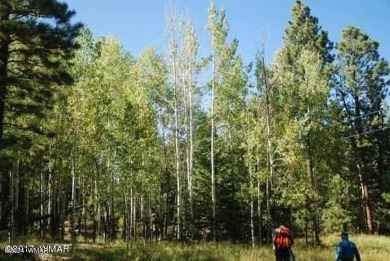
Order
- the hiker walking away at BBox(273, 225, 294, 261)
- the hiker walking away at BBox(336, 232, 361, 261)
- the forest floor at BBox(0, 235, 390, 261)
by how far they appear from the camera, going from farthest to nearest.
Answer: the forest floor at BBox(0, 235, 390, 261)
the hiker walking away at BBox(273, 225, 294, 261)
the hiker walking away at BBox(336, 232, 361, 261)

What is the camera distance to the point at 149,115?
22094 mm

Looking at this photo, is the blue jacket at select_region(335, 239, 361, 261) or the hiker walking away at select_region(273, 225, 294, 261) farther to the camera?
the hiker walking away at select_region(273, 225, 294, 261)

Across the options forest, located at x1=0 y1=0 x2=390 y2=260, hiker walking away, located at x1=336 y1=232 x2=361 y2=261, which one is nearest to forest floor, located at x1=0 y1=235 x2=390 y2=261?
forest, located at x1=0 y1=0 x2=390 y2=260

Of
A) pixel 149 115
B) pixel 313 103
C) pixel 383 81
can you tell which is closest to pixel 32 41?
pixel 149 115

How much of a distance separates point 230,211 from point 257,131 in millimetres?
7699

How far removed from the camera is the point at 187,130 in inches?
1161

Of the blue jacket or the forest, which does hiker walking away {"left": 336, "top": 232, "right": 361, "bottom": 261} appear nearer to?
the blue jacket

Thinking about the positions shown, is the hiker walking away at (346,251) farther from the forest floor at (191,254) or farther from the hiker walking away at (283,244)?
the forest floor at (191,254)

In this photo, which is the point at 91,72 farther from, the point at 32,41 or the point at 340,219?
the point at 340,219

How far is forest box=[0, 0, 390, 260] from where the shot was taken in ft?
56.4

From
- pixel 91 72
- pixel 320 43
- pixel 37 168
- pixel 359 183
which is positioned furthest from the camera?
pixel 359 183

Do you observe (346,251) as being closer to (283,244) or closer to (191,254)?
(283,244)

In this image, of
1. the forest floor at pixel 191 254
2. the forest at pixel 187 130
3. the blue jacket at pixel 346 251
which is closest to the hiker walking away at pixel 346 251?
the blue jacket at pixel 346 251

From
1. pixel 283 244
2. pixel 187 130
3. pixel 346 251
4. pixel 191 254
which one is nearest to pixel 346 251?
pixel 346 251
